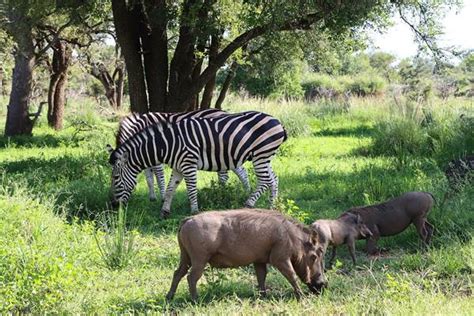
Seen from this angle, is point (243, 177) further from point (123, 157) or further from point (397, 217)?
point (397, 217)

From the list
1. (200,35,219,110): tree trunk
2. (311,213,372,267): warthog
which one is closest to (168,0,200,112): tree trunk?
(200,35,219,110): tree trunk

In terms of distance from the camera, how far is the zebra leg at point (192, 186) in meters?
10.1

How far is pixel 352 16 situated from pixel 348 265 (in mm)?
7223

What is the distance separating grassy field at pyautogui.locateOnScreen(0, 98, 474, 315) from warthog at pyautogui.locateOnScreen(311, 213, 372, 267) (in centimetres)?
27

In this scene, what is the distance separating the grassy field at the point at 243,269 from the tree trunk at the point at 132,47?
155cm

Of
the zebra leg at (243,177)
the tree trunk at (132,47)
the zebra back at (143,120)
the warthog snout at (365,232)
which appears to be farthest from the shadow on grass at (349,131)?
the warthog snout at (365,232)

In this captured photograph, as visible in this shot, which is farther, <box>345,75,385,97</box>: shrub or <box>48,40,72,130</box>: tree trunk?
<box>345,75,385,97</box>: shrub

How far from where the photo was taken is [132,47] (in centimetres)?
1491

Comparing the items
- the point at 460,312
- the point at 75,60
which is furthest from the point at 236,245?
the point at 75,60

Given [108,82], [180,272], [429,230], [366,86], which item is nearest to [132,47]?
[429,230]

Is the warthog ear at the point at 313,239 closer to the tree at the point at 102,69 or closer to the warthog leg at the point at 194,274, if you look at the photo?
the warthog leg at the point at 194,274

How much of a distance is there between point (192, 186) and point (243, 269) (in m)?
3.08

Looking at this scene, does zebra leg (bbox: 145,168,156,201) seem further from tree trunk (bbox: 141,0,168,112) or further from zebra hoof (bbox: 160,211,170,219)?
tree trunk (bbox: 141,0,168,112)

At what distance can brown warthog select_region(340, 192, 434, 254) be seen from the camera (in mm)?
7727
